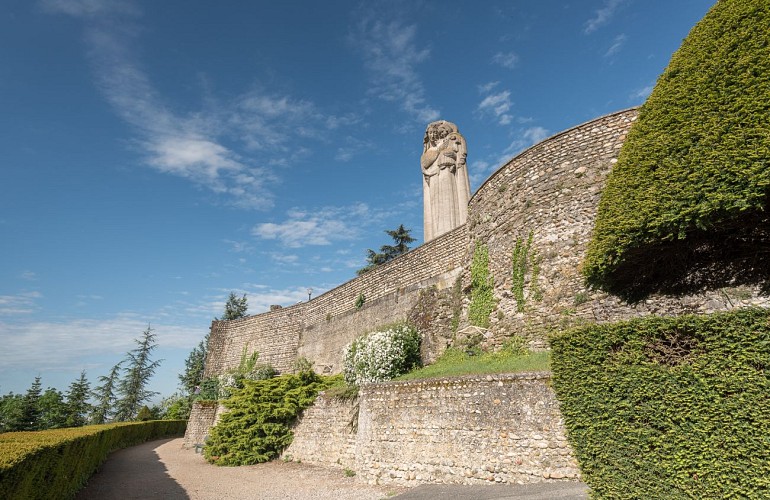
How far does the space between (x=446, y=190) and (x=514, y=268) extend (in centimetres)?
1464

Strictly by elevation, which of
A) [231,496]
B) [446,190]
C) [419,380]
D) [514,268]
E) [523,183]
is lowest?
[231,496]

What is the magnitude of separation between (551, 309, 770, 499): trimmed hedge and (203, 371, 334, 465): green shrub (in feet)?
35.0

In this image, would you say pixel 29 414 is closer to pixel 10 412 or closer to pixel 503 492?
pixel 10 412

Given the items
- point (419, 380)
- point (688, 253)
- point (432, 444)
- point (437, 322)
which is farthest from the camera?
point (437, 322)

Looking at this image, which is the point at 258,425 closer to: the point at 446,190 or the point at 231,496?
the point at 231,496

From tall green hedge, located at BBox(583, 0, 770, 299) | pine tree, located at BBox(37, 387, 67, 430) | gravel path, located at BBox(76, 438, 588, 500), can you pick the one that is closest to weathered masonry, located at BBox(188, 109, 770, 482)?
gravel path, located at BBox(76, 438, 588, 500)

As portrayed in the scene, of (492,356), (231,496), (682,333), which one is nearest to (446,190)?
(492,356)

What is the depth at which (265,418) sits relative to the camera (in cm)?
1427

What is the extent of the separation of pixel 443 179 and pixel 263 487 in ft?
63.2

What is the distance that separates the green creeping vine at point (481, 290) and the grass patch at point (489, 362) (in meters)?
1.05

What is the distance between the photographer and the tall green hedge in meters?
4.22

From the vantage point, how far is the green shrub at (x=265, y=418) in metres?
14.0

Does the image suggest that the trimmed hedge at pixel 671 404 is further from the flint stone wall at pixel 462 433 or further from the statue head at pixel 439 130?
the statue head at pixel 439 130

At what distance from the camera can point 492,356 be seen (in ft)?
35.4
